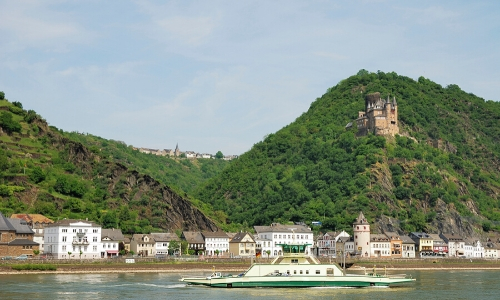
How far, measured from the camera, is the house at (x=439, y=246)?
172 metres

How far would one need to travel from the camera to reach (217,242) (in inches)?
6152

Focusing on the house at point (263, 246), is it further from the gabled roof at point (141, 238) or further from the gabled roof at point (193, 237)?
the gabled roof at point (141, 238)

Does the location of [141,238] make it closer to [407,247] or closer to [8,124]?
[8,124]

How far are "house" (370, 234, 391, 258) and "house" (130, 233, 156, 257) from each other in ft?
153

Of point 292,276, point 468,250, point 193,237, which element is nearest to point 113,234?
point 193,237

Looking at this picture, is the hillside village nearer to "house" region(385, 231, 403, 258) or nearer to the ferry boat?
"house" region(385, 231, 403, 258)

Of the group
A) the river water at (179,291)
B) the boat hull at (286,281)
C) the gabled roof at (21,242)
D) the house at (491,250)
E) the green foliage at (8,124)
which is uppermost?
the green foliage at (8,124)

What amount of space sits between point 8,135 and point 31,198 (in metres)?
27.9

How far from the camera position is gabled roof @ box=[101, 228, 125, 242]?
139 metres

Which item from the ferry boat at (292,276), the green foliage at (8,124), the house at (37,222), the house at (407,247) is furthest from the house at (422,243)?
the green foliage at (8,124)

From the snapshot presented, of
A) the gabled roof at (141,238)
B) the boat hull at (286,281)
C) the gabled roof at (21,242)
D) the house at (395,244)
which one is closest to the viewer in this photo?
the boat hull at (286,281)

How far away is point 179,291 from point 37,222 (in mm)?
61575

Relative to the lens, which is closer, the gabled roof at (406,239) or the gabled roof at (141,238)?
the gabled roof at (141,238)

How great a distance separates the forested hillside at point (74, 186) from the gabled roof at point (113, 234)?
16.0 feet
